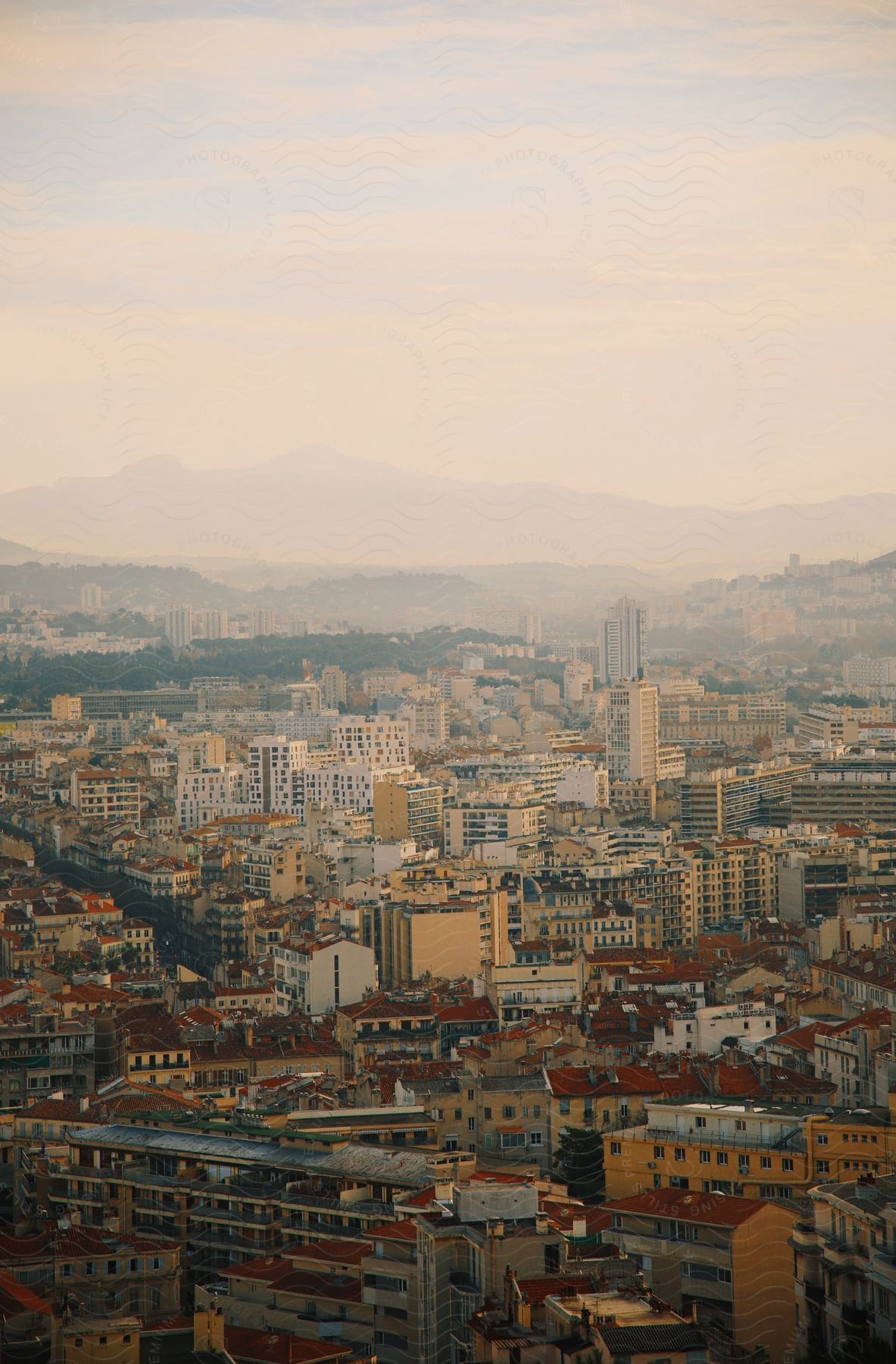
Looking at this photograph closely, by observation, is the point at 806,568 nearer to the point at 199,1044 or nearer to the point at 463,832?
the point at 463,832

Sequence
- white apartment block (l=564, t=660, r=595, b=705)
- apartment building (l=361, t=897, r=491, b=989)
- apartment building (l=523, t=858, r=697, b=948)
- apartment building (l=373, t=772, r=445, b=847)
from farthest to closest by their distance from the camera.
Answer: white apartment block (l=564, t=660, r=595, b=705), apartment building (l=373, t=772, r=445, b=847), apartment building (l=523, t=858, r=697, b=948), apartment building (l=361, t=897, r=491, b=989)

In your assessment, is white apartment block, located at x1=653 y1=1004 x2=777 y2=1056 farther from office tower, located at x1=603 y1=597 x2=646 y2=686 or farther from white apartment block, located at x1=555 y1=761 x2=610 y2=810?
office tower, located at x1=603 y1=597 x2=646 y2=686

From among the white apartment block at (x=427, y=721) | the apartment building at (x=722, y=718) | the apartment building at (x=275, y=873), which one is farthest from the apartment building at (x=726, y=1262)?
the white apartment block at (x=427, y=721)

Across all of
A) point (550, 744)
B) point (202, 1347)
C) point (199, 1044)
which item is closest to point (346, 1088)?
point (199, 1044)

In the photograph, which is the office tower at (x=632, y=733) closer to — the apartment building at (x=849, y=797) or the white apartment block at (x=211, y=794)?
the white apartment block at (x=211, y=794)

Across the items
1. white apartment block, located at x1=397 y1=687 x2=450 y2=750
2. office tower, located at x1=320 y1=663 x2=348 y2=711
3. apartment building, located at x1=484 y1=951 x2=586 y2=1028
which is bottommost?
apartment building, located at x1=484 y1=951 x2=586 y2=1028

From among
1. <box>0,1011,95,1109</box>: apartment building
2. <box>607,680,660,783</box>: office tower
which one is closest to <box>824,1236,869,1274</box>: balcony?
<box>0,1011,95,1109</box>: apartment building

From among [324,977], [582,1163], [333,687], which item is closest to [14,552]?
[333,687]

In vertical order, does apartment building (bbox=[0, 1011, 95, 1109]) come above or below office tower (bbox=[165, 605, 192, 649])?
below
